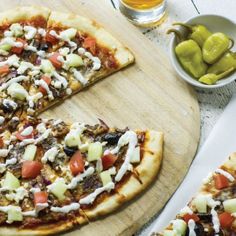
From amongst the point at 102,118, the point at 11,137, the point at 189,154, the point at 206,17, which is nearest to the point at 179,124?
the point at 189,154

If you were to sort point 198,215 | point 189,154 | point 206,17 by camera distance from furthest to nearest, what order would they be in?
point 206,17
point 189,154
point 198,215

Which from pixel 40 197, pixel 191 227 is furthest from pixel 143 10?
pixel 191 227

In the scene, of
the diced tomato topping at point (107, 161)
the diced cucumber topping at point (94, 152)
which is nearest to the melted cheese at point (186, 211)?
the diced tomato topping at point (107, 161)

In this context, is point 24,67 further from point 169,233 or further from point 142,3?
point 169,233

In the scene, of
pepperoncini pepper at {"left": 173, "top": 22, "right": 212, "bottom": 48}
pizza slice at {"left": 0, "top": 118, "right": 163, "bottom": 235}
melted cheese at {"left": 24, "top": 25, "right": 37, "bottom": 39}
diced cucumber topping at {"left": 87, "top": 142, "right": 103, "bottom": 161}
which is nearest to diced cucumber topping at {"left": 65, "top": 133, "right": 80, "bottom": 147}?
pizza slice at {"left": 0, "top": 118, "right": 163, "bottom": 235}

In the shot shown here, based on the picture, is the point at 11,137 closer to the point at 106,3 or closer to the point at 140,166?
the point at 140,166

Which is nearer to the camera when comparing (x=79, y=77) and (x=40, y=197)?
(x=40, y=197)

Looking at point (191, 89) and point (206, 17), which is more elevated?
point (206, 17)
